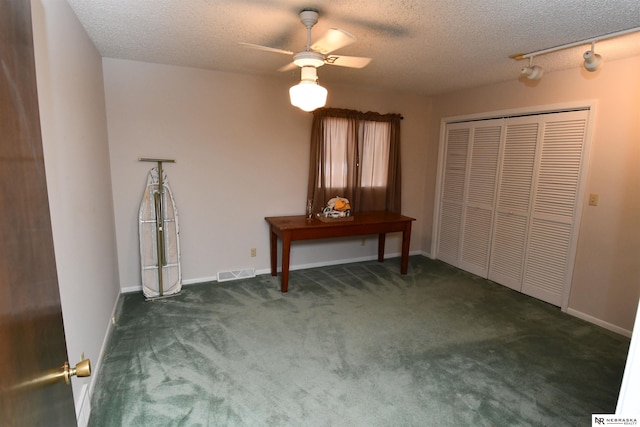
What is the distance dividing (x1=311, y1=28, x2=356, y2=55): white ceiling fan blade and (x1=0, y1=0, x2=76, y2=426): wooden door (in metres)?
1.44

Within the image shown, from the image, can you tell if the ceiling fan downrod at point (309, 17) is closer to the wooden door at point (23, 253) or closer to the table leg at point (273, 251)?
the wooden door at point (23, 253)

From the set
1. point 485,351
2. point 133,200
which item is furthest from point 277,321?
point 133,200

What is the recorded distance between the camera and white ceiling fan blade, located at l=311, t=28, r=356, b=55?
1.87 m

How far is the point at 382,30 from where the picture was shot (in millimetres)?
2396

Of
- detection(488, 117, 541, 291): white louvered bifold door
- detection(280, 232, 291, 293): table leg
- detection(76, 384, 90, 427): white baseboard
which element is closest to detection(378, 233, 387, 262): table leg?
detection(488, 117, 541, 291): white louvered bifold door

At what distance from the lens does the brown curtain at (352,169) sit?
4102mm

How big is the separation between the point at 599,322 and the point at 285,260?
9.98 feet

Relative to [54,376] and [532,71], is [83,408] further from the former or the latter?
[532,71]

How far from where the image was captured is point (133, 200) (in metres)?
3.44

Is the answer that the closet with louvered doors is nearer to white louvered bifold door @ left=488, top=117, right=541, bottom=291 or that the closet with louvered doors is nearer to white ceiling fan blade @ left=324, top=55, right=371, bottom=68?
white louvered bifold door @ left=488, top=117, right=541, bottom=291

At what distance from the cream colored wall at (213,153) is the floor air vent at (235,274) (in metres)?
0.07

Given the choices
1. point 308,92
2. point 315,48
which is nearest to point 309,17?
point 315,48

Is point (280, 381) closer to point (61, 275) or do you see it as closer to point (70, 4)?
point (61, 275)

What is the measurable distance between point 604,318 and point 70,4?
483 centimetres
